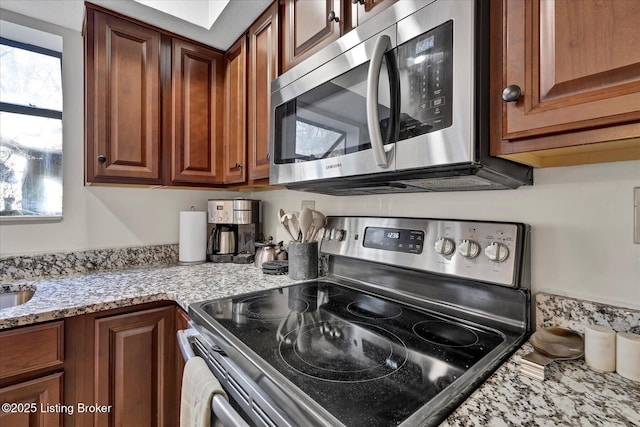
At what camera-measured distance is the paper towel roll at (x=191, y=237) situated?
1.88 metres

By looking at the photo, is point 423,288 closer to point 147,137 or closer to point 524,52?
point 524,52

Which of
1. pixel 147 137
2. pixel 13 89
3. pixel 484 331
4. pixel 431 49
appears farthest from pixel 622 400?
pixel 13 89

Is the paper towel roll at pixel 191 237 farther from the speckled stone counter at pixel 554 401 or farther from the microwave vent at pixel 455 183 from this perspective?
the speckled stone counter at pixel 554 401

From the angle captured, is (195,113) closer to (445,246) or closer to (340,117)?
(340,117)

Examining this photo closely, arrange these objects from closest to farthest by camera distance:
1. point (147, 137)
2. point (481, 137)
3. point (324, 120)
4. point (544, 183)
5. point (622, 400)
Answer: point (622, 400) → point (481, 137) → point (544, 183) → point (324, 120) → point (147, 137)

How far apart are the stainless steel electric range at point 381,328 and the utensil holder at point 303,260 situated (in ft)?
0.22

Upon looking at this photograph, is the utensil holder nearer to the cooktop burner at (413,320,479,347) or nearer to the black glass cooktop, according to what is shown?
the black glass cooktop

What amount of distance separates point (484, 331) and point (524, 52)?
714mm

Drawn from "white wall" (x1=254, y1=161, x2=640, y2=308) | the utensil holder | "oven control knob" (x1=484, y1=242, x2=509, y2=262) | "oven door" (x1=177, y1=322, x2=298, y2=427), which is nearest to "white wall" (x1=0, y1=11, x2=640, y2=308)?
"white wall" (x1=254, y1=161, x2=640, y2=308)

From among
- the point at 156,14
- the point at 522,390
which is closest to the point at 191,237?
the point at 156,14

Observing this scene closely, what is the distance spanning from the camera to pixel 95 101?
1.42 m

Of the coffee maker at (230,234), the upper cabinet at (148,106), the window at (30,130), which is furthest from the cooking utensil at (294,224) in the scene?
the window at (30,130)

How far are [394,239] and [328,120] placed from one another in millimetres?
500

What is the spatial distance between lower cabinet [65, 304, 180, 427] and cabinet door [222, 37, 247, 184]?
2.58 ft
